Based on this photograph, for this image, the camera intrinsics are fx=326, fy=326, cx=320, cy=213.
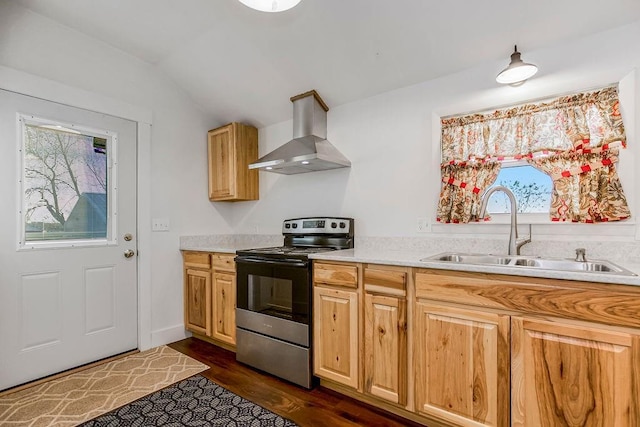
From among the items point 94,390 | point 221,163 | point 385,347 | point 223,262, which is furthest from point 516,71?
point 94,390

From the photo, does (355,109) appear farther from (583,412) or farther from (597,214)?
(583,412)

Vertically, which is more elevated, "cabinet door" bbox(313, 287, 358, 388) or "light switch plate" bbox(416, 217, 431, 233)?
"light switch plate" bbox(416, 217, 431, 233)

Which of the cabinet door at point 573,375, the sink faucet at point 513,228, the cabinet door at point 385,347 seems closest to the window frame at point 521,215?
the sink faucet at point 513,228

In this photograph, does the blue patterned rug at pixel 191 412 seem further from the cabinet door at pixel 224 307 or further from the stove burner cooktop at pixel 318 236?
the stove burner cooktop at pixel 318 236

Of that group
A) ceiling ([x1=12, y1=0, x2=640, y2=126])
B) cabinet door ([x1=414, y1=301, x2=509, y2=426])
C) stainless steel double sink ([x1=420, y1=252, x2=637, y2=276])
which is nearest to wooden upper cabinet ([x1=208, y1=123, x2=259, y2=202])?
ceiling ([x1=12, y1=0, x2=640, y2=126])

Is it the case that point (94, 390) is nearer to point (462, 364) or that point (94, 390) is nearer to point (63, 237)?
point (63, 237)

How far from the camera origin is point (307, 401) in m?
2.14

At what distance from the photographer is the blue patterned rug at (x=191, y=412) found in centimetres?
190

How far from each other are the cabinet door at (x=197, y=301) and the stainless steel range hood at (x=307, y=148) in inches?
47.3

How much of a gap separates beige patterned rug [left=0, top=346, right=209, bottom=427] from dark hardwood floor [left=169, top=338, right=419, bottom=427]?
0.27 metres

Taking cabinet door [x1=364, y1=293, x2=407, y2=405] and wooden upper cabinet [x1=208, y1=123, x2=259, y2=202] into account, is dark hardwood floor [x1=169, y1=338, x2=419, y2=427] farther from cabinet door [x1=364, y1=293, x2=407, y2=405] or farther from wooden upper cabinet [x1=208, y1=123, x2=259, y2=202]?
wooden upper cabinet [x1=208, y1=123, x2=259, y2=202]

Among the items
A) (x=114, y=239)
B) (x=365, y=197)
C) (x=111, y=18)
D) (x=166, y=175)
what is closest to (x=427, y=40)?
(x=365, y=197)

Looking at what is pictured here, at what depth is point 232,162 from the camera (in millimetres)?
3396

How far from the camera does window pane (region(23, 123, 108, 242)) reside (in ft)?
8.00
